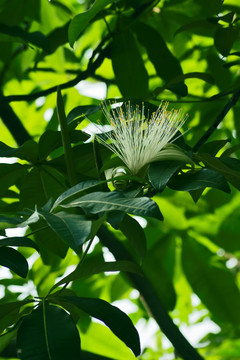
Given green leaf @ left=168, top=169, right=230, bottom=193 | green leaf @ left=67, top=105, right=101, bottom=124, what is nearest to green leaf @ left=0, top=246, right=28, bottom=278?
green leaf @ left=168, top=169, right=230, bottom=193

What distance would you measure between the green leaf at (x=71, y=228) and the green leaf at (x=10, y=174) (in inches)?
16.8

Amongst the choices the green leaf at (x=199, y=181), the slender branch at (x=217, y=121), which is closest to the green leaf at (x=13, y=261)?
the green leaf at (x=199, y=181)

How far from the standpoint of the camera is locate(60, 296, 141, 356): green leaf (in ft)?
2.81

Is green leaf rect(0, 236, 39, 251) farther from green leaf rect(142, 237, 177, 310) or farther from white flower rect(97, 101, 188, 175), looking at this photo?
green leaf rect(142, 237, 177, 310)

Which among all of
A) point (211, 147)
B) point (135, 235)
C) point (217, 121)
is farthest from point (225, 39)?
point (135, 235)

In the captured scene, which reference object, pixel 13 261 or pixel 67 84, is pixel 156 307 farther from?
pixel 13 261

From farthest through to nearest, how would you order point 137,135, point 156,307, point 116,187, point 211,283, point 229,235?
point 229,235 < point 211,283 < point 156,307 < point 137,135 < point 116,187

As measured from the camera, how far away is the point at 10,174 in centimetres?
114

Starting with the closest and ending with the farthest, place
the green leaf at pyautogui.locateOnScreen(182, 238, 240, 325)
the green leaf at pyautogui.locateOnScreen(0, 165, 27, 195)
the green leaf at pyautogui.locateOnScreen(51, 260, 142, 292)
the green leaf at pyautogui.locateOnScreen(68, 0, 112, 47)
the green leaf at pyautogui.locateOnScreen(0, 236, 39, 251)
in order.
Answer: the green leaf at pyautogui.locateOnScreen(0, 236, 39, 251)
the green leaf at pyautogui.locateOnScreen(51, 260, 142, 292)
the green leaf at pyautogui.locateOnScreen(68, 0, 112, 47)
the green leaf at pyautogui.locateOnScreen(0, 165, 27, 195)
the green leaf at pyautogui.locateOnScreen(182, 238, 240, 325)

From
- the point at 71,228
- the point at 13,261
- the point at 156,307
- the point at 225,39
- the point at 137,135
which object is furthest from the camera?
the point at 156,307

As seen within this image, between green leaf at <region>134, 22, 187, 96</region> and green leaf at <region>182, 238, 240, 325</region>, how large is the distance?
1.70 ft

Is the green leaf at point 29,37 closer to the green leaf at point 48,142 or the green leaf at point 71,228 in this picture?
the green leaf at point 48,142

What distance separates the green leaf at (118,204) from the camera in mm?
720

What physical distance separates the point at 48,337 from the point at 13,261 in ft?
0.36
